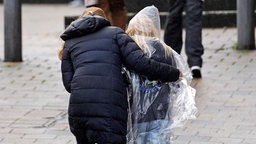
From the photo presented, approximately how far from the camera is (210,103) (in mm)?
8148

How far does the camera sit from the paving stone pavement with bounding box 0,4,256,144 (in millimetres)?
7055

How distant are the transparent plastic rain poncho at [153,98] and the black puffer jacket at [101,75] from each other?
129 millimetres

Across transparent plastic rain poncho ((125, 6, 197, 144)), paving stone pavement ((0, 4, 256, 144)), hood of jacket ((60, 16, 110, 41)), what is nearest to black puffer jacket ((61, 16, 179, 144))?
hood of jacket ((60, 16, 110, 41))

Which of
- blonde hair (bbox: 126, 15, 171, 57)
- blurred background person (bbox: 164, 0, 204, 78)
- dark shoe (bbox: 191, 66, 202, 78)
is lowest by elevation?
dark shoe (bbox: 191, 66, 202, 78)

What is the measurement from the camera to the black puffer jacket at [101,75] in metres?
5.06

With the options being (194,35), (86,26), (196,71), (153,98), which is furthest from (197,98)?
(86,26)

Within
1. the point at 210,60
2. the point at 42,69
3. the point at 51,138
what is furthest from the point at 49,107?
the point at 210,60

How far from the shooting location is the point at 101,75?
200 inches

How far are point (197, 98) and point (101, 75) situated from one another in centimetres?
339

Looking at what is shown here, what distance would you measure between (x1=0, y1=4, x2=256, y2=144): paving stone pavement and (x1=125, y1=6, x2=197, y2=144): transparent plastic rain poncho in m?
1.39

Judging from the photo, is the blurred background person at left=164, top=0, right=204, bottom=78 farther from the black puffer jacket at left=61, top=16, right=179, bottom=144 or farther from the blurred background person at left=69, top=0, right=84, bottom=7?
the blurred background person at left=69, top=0, right=84, bottom=7

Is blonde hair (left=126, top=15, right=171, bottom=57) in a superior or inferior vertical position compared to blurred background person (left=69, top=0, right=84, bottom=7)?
superior

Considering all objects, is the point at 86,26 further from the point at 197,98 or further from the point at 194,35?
the point at 194,35

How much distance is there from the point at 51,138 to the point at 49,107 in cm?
121
